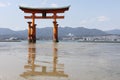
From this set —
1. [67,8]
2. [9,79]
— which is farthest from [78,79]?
[67,8]

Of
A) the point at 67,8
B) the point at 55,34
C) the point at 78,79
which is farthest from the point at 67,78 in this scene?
the point at 55,34

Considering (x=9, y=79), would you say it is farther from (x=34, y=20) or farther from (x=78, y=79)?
(x=34, y=20)

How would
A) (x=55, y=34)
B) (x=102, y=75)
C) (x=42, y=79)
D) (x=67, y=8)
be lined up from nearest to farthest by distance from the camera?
(x=42, y=79)
(x=102, y=75)
(x=67, y=8)
(x=55, y=34)

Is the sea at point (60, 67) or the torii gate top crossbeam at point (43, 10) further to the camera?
the torii gate top crossbeam at point (43, 10)

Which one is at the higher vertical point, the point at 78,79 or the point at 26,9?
the point at 26,9

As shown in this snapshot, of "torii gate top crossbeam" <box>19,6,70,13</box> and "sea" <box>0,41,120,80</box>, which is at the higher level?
"torii gate top crossbeam" <box>19,6,70,13</box>

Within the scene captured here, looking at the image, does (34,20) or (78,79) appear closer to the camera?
(78,79)

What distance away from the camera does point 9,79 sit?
5211mm

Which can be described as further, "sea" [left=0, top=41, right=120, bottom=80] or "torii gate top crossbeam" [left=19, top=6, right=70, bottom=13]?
"torii gate top crossbeam" [left=19, top=6, right=70, bottom=13]

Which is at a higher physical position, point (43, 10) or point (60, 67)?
point (43, 10)

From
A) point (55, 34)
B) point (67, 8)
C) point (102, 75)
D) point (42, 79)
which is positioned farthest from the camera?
point (55, 34)

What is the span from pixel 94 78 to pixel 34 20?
34012 mm

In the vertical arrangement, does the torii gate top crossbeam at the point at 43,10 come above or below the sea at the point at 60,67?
above

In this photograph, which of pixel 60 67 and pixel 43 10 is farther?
pixel 43 10
